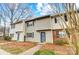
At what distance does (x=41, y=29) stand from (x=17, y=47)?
0.39 m

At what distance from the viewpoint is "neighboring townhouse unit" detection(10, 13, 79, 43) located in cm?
220

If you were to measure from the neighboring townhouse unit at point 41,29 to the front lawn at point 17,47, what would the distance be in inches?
2.5

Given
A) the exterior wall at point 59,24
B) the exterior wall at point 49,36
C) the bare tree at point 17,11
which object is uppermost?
the bare tree at point 17,11

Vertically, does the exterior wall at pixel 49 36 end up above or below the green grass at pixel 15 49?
above

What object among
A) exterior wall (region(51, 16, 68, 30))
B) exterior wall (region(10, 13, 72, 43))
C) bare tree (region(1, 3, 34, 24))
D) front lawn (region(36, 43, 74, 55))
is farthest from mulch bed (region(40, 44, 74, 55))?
bare tree (region(1, 3, 34, 24))

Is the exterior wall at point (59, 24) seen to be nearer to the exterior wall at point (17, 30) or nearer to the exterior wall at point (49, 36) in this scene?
the exterior wall at point (49, 36)

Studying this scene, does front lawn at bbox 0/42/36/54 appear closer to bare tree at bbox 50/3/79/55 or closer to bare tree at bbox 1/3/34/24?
bare tree at bbox 1/3/34/24

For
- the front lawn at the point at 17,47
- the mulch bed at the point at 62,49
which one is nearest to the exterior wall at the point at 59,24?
the mulch bed at the point at 62,49

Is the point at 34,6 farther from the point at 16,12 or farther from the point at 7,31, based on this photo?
the point at 7,31

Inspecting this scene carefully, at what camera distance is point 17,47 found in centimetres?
219

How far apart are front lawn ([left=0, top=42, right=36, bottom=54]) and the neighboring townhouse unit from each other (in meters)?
0.06

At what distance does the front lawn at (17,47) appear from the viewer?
215cm
